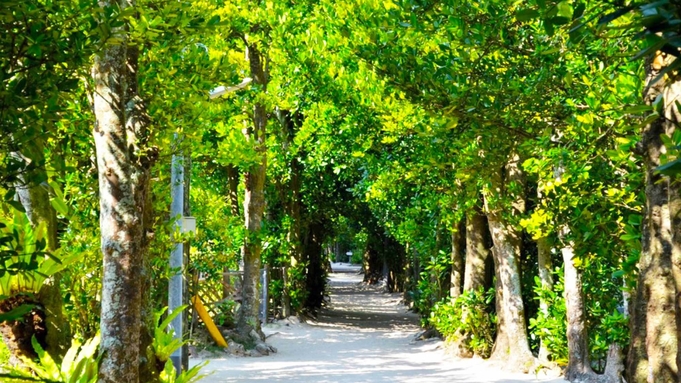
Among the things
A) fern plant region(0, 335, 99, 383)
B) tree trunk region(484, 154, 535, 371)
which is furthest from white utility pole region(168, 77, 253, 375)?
tree trunk region(484, 154, 535, 371)

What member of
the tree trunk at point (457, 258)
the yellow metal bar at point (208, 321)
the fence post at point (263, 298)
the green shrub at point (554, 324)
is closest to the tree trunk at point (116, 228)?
the green shrub at point (554, 324)

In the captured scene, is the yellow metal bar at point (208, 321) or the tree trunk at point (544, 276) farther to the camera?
the yellow metal bar at point (208, 321)

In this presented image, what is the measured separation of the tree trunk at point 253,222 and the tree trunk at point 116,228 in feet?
41.6

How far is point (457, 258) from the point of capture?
20859 millimetres

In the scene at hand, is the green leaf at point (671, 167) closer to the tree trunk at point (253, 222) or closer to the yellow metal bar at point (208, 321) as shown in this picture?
the yellow metal bar at point (208, 321)

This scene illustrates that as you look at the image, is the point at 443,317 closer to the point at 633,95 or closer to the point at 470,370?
the point at 470,370

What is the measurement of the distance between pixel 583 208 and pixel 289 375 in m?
10.3

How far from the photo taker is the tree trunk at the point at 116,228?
24.5 ft

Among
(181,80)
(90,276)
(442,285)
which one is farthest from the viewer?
(442,285)

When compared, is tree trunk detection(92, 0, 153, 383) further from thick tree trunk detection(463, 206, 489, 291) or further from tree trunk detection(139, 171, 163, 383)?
thick tree trunk detection(463, 206, 489, 291)

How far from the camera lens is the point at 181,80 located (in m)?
8.83

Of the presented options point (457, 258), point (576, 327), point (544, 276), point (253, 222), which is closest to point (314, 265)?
point (253, 222)

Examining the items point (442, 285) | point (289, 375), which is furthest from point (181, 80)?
point (442, 285)

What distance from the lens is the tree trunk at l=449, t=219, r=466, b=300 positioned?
2040 cm
